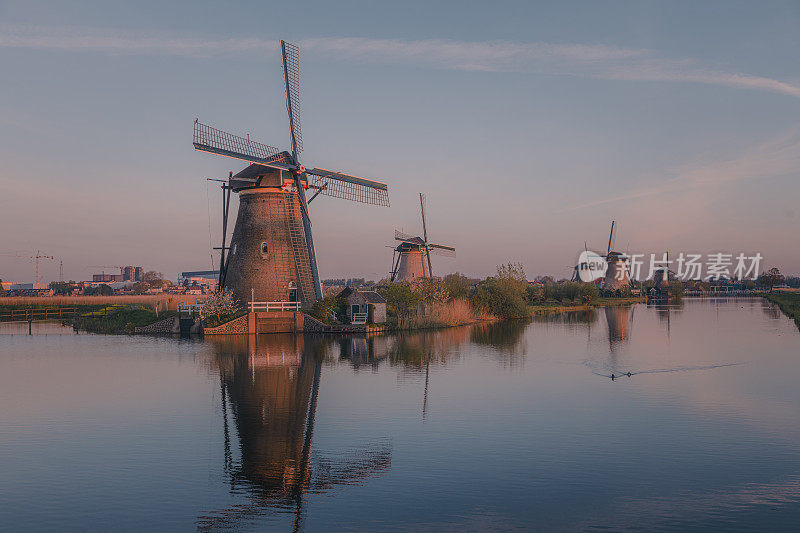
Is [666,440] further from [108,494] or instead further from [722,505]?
[108,494]

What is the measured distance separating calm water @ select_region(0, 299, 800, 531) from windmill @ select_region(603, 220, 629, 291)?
310ft

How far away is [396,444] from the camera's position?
12938 mm

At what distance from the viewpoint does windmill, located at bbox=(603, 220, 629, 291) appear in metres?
117

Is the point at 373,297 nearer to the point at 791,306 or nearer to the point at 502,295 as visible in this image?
the point at 502,295

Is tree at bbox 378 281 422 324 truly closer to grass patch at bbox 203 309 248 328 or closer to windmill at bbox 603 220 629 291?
grass patch at bbox 203 309 248 328

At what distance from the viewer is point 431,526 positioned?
870 centimetres

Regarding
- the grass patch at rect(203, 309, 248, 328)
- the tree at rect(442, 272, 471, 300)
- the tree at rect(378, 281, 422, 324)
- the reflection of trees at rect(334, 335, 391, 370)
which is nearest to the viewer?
the reflection of trees at rect(334, 335, 391, 370)

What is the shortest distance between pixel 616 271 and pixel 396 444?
371 ft

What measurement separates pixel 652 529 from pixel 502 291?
50.0 metres

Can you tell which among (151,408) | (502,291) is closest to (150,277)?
(502,291)

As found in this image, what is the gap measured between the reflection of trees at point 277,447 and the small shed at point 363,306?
1547 centimetres

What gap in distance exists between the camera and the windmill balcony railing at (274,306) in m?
38.1

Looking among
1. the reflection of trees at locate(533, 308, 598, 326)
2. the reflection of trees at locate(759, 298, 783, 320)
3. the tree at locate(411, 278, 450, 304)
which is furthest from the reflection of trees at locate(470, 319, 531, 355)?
the reflection of trees at locate(759, 298, 783, 320)

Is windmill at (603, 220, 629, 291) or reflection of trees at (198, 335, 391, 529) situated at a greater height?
windmill at (603, 220, 629, 291)
